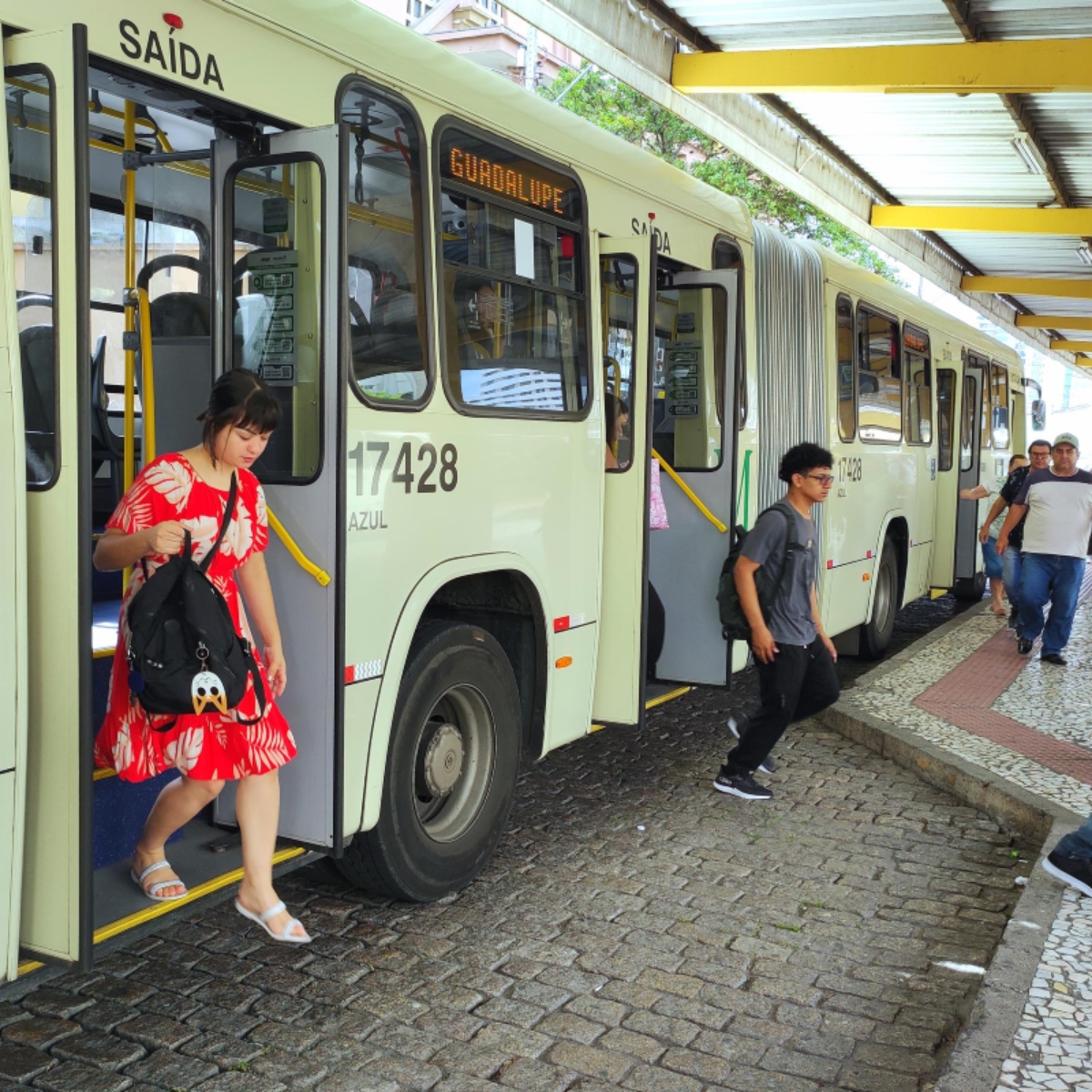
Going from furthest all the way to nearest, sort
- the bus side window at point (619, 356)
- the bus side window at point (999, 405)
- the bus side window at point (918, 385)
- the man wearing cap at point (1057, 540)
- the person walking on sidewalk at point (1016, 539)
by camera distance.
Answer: the bus side window at point (999, 405), the person walking on sidewalk at point (1016, 539), the bus side window at point (918, 385), the man wearing cap at point (1057, 540), the bus side window at point (619, 356)

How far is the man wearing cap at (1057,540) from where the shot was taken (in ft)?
31.9

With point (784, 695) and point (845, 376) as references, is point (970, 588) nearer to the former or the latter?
point (845, 376)

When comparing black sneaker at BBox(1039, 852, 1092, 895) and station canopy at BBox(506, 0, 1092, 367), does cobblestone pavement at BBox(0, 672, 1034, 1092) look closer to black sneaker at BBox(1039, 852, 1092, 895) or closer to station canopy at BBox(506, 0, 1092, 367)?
black sneaker at BBox(1039, 852, 1092, 895)

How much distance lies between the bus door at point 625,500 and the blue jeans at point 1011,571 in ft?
19.9

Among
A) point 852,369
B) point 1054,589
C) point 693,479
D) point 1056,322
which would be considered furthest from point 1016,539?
point 1056,322

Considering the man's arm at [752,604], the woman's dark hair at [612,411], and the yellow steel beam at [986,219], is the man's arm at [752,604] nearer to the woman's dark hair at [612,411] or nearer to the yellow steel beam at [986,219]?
the woman's dark hair at [612,411]

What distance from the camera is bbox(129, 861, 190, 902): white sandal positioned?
3.64 m

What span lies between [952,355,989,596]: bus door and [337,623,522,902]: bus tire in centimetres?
872

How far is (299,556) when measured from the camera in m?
3.89

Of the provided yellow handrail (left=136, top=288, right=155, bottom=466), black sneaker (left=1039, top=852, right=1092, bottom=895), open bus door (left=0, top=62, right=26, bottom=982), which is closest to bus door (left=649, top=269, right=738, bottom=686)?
black sneaker (left=1039, top=852, right=1092, bottom=895)

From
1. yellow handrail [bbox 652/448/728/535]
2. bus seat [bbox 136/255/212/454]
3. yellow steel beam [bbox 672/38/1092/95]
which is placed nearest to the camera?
bus seat [bbox 136/255/212/454]

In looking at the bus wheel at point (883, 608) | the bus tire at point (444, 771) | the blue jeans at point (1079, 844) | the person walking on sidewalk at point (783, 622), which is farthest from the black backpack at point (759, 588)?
the bus wheel at point (883, 608)

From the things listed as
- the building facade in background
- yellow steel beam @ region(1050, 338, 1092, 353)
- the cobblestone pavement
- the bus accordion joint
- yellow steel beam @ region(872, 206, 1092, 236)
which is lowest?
the cobblestone pavement

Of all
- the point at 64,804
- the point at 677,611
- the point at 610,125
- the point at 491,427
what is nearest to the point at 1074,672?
the point at 677,611
